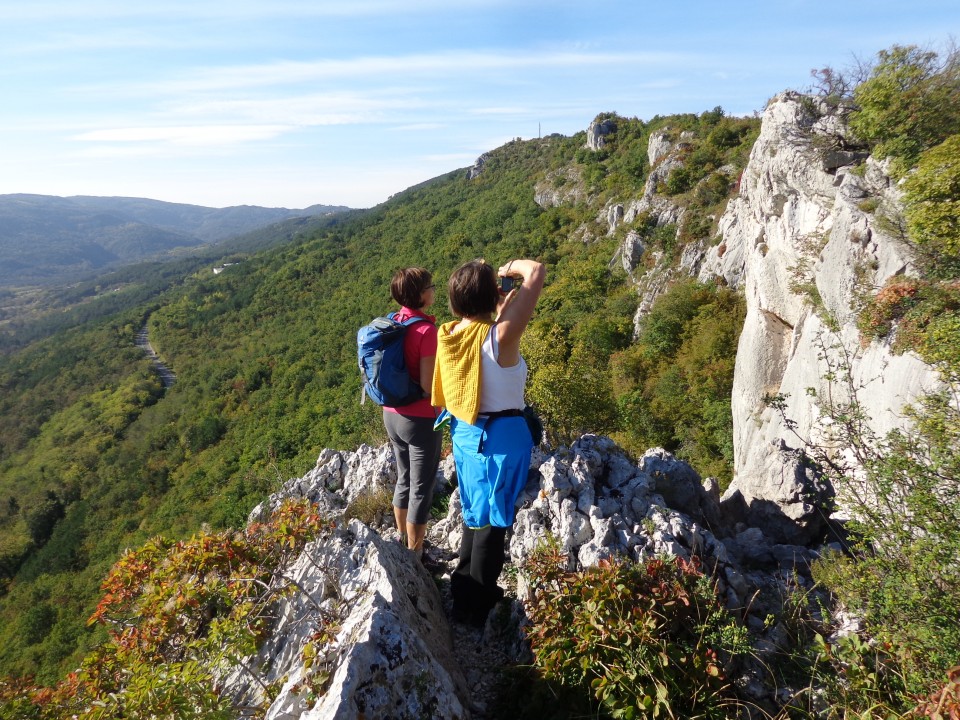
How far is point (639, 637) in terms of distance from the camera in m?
2.53

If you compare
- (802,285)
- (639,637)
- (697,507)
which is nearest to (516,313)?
(639,637)

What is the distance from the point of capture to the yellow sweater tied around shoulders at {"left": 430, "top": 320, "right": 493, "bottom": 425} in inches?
116

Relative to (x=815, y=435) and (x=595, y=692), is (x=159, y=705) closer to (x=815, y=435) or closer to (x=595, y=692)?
(x=595, y=692)

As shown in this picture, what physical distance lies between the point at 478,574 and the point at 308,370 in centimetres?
4020

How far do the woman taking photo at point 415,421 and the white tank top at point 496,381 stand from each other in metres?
0.62

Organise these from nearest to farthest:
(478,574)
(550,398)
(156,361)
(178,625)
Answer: (178,625) < (478,574) < (550,398) < (156,361)

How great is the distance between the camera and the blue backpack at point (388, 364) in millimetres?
3445

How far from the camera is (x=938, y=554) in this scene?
2.51 meters

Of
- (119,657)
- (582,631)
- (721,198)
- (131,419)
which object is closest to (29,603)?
(131,419)

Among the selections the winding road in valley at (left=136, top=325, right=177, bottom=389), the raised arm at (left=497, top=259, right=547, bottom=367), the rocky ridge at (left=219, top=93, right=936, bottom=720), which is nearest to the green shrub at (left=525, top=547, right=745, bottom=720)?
the rocky ridge at (left=219, top=93, right=936, bottom=720)

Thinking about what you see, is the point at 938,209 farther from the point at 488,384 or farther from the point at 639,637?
the point at 639,637

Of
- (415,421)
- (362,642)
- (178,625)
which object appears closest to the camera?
(362,642)

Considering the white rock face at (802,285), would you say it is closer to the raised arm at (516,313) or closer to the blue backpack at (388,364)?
the raised arm at (516,313)

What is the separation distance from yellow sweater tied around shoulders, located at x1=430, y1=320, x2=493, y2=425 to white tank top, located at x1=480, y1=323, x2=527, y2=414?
Result: 0.12ft
